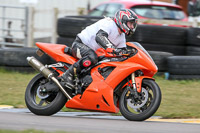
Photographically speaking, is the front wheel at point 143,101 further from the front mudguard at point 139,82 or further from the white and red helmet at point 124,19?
the white and red helmet at point 124,19

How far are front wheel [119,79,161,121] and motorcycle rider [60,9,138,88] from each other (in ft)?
1.99

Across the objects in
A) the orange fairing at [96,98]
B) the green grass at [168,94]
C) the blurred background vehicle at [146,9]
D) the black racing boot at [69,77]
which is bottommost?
the green grass at [168,94]

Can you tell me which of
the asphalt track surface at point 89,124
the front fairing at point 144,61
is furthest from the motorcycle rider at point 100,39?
the asphalt track surface at point 89,124

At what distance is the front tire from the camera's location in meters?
6.59

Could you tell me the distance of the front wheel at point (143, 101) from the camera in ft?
20.0

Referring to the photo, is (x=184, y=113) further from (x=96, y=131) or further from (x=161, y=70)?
(x=161, y=70)

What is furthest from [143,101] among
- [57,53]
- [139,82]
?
[57,53]

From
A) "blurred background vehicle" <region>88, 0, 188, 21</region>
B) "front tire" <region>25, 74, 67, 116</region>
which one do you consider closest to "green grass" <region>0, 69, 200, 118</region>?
"front tire" <region>25, 74, 67, 116</region>

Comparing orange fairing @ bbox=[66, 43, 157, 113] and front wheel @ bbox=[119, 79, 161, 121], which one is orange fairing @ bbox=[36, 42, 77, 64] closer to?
orange fairing @ bbox=[66, 43, 157, 113]

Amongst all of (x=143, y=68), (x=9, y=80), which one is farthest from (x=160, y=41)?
(x=143, y=68)

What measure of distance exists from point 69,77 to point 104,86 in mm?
538

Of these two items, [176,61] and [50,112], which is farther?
[176,61]

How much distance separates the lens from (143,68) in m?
6.31

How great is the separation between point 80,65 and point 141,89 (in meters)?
0.96
